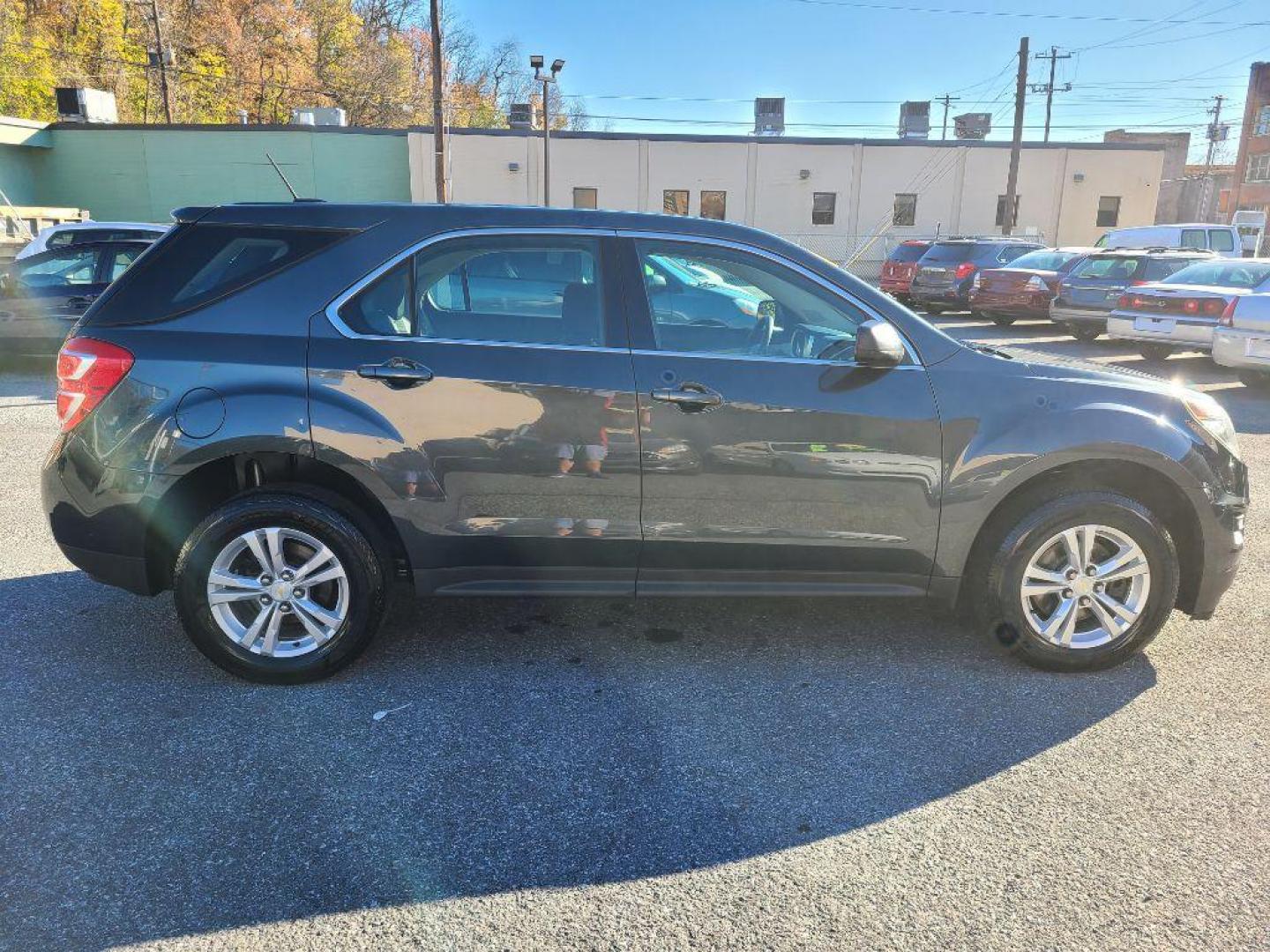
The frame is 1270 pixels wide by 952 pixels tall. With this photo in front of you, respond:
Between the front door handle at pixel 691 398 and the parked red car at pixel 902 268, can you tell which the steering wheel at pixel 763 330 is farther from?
the parked red car at pixel 902 268

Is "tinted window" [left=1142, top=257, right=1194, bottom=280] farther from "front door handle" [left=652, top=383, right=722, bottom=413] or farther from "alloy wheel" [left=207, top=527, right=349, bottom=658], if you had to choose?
"alloy wheel" [left=207, top=527, right=349, bottom=658]

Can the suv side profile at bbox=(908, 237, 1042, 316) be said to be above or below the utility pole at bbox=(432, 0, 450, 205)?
below

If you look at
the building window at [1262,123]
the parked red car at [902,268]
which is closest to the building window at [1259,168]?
the building window at [1262,123]

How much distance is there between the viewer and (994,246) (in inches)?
776

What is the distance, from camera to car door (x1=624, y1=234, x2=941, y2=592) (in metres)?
3.47

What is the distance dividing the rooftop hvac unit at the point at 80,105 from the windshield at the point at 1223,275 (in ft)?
112

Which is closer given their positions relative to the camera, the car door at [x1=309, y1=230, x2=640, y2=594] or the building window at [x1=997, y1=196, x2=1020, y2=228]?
the car door at [x1=309, y1=230, x2=640, y2=594]

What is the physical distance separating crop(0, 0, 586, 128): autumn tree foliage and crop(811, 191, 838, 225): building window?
2381cm

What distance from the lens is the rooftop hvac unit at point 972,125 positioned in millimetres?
40031

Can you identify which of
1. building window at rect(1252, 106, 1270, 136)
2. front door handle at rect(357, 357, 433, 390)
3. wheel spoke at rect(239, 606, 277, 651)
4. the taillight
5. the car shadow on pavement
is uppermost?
building window at rect(1252, 106, 1270, 136)

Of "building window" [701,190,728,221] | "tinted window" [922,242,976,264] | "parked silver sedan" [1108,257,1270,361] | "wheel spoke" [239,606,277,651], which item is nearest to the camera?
"wheel spoke" [239,606,277,651]

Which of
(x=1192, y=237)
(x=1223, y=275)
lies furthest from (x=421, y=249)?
(x=1192, y=237)

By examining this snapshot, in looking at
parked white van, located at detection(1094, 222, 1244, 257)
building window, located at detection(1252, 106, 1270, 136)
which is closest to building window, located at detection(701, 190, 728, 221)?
parked white van, located at detection(1094, 222, 1244, 257)

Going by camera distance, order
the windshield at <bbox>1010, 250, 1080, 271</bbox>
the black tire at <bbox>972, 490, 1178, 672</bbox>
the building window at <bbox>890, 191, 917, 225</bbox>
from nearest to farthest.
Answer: the black tire at <bbox>972, 490, 1178, 672</bbox>
the windshield at <bbox>1010, 250, 1080, 271</bbox>
the building window at <bbox>890, 191, 917, 225</bbox>
